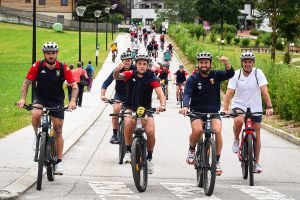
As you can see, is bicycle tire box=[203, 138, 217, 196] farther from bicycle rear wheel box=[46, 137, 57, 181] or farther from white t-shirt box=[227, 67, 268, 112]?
bicycle rear wheel box=[46, 137, 57, 181]

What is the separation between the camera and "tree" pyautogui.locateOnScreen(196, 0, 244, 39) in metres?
119

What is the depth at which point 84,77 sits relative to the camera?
105 ft

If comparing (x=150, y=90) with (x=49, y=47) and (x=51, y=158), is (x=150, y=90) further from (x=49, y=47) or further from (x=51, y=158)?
(x=51, y=158)

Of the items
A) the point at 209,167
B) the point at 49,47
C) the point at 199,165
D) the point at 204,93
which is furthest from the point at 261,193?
the point at 49,47

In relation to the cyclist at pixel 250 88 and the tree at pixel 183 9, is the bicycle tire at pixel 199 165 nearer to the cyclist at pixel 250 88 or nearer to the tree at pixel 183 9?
the cyclist at pixel 250 88

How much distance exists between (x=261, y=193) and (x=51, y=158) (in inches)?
122

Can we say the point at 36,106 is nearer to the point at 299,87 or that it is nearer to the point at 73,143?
the point at 73,143

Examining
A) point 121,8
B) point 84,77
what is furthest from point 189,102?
point 121,8

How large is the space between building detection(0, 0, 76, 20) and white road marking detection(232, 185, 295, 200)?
120 metres

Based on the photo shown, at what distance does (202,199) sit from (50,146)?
2.48m

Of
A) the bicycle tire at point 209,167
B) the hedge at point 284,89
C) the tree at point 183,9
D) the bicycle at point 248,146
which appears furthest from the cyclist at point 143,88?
the tree at point 183,9

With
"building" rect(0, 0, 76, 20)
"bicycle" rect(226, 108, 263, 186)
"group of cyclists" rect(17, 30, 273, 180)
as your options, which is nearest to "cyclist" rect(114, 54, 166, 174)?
"group of cyclists" rect(17, 30, 273, 180)

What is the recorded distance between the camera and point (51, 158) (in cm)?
1171

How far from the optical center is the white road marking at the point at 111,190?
1077cm
